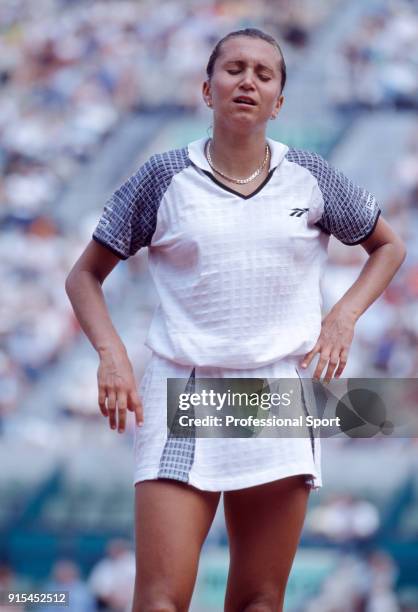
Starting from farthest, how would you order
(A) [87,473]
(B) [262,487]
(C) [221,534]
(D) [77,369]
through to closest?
(D) [77,369] < (A) [87,473] < (C) [221,534] < (B) [262,487]

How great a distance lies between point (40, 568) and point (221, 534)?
3.26ft

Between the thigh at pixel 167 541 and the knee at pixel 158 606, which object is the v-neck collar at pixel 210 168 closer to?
the thigh at pixel 167 541

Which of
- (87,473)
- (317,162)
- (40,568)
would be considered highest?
(317,162)

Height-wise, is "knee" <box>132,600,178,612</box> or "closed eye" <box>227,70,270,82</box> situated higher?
"closed eye" <box>227,70,270,82</box>

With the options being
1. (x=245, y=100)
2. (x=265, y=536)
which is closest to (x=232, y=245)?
(x=245, y=100)

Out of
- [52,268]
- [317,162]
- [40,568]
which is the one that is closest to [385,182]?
[52,268]

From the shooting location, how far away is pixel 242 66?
2467 mm

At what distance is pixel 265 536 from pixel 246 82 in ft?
2.90

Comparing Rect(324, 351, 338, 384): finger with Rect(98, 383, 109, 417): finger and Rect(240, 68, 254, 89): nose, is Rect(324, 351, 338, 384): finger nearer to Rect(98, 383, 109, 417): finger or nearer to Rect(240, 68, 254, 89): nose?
Rect(98, 383, 109, 417): finger

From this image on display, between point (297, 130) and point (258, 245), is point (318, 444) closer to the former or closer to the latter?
point (258, 245)

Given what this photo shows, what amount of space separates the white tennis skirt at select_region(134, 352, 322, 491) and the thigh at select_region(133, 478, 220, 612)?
28 mm

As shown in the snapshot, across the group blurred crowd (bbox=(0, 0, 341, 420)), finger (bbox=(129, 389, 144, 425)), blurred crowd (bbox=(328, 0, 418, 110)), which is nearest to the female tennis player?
finger (bbox=(129, 389, 144, 425))

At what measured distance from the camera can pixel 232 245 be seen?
2.40 metres

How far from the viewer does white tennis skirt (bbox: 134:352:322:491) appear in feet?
7.74
